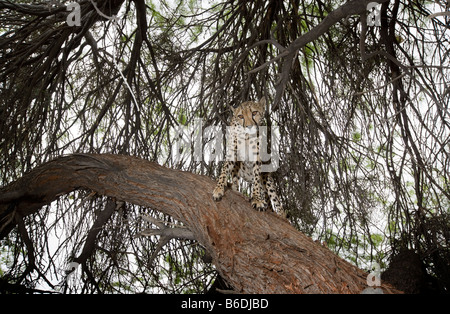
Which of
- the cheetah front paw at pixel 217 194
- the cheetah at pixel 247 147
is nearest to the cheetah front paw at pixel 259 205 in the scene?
the cheetah at pixel 247 147

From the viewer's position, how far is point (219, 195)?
4.06 m

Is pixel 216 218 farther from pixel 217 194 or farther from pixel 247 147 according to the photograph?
pixel 247 147

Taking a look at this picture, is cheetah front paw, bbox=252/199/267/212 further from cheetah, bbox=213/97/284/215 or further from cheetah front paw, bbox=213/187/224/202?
cheetah front paw, bbox=213/187/224/202

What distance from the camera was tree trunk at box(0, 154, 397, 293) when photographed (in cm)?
326

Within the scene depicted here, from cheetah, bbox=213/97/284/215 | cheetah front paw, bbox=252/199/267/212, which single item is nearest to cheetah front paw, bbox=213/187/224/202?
cheetah, bbox=213/97/284/215

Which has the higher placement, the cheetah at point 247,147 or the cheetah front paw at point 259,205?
the cheetah at point 247,147

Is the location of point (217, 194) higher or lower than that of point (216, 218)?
higher

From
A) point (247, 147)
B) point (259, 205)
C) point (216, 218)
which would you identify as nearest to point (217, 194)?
point (216, 218)

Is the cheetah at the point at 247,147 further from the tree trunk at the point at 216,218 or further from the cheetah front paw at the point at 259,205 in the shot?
the tree trunk at the point at 216,218

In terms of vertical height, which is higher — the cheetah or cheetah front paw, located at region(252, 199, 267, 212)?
the cheetah

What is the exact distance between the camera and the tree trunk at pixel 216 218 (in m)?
3.26

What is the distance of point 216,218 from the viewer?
153 inches

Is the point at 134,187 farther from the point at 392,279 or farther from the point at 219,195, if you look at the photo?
the point at 392,279

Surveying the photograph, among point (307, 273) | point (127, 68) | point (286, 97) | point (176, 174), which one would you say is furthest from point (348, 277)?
point (127, 68)
